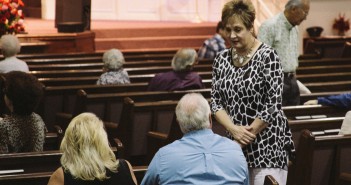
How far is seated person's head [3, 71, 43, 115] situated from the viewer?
167 inches

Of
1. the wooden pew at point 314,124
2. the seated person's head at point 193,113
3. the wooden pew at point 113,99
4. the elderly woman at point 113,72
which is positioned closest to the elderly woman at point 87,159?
the seated person's head at point 193,113

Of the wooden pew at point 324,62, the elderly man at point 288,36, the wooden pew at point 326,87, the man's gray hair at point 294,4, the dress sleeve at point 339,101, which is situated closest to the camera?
A: the dress sleeve at point 339,101

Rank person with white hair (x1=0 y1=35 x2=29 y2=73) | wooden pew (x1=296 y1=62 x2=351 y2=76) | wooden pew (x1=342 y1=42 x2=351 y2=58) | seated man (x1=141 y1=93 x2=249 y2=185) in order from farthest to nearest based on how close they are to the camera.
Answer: wooden pew (x1=342 y1=42 x2=351 y2=58), wooden pew (x1=296 y1=62 x2=351 y2=76), person with white hair (x1=0 y1=35 x2=29 y2=73), seated man (x1=141 y1=93 x2=249 y2=185)

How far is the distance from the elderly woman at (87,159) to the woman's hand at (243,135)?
65 centimetres

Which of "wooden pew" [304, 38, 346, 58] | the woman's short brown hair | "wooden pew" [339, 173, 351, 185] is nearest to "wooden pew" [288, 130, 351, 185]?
"wooden pew" [339, 173, 351, 185]

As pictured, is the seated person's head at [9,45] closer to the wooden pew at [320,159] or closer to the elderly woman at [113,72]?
the elderly woman at [113,72]

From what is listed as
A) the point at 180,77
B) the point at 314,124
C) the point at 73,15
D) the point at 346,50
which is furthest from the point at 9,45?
the point at 346,50

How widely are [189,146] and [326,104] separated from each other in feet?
7.88

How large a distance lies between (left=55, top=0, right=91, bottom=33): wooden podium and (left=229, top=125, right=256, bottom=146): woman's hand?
8.63 m

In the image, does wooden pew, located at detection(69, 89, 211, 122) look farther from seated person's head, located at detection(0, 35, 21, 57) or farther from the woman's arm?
the woman's arm

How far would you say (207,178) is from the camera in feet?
10.1

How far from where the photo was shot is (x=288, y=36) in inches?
227

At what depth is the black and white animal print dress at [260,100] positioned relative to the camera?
3.54 meters

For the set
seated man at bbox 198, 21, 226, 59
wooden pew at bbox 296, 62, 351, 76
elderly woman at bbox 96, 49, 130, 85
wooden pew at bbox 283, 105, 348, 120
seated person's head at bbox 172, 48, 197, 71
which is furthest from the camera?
seated man at bbox 198, 21, 226, 59
